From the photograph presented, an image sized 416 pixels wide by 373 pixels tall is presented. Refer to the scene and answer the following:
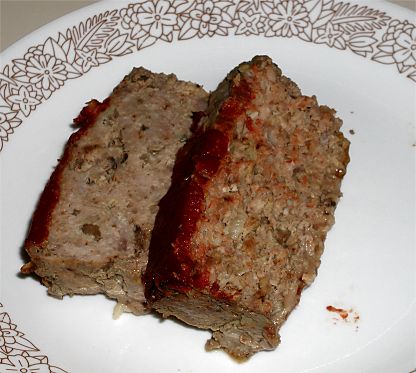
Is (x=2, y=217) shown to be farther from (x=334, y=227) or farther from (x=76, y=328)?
(x=334, y=227)

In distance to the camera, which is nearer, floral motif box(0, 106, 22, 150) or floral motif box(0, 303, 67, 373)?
floral motif box(0, 303, 67, 373)

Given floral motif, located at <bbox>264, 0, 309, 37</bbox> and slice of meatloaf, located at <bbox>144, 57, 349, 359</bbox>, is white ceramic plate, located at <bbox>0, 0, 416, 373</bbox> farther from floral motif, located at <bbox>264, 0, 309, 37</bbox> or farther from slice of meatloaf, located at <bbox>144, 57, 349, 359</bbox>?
slice of meatloaf, located at <bbox>144, 57, 349, 359</bbox>

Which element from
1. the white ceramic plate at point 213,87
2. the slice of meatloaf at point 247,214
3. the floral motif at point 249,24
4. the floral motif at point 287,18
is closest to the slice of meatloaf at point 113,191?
the slice of meatloaf at point 247,214

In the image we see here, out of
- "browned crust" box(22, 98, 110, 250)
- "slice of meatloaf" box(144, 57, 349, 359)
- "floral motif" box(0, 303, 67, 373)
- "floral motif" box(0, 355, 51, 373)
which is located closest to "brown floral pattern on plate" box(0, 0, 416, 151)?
"browned crust" box(22, 98, 110, 250)

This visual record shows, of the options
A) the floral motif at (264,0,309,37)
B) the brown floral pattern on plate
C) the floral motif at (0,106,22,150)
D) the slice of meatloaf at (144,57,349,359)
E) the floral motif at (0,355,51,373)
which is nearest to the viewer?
the slice of meatloaf at (144,57,349,359)

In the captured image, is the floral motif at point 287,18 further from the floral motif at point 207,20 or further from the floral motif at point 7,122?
the floral motif at point 7,122

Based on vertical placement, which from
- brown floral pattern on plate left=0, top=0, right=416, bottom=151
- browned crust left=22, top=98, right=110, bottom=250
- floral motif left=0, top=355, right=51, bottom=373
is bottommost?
floral motif left=0, top=355, right=51, bottom=373
